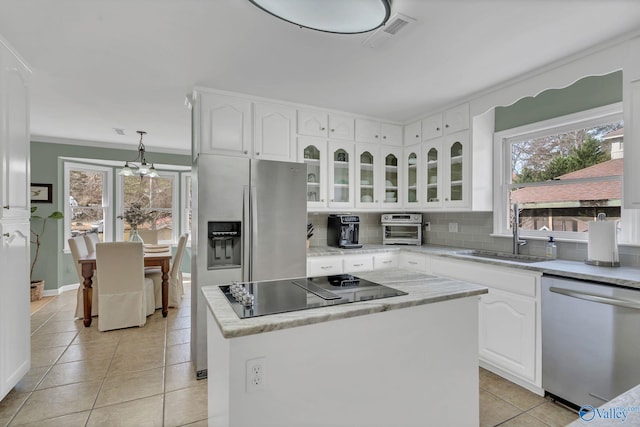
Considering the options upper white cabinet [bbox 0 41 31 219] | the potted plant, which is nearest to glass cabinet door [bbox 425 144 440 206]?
upper white cabinet [bbox 0 41 31 219]

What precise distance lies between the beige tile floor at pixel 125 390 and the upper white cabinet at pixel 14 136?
51.0 inches

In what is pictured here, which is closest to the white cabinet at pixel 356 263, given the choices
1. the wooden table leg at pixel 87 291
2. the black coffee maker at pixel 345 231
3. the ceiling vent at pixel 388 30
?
the black coffee maker at pixel 345 231

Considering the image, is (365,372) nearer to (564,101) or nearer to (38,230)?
(564,101)

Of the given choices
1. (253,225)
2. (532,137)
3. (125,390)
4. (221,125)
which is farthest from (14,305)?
(532,137)

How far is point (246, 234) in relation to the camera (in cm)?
270

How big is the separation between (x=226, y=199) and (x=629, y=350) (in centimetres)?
278

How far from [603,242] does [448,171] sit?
1466mm

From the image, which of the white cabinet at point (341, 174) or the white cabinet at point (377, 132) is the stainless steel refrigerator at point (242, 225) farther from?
the white cabinet at point (377, 132)

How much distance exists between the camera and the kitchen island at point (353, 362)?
1175 mm

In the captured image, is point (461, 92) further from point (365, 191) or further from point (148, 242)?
point (148, 242)

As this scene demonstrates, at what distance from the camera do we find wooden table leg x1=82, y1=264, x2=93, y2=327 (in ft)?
12.0

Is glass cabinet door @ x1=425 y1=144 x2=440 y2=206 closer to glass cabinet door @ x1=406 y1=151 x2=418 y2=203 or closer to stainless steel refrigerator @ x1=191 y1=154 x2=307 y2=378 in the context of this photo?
glass cabinet door @ x1=406 y1=151 x2=418 y2=203

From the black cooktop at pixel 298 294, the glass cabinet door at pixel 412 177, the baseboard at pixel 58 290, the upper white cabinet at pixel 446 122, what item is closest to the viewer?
the black cooktop at pixel 298 294

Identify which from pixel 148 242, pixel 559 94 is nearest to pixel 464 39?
pixel 559 94
